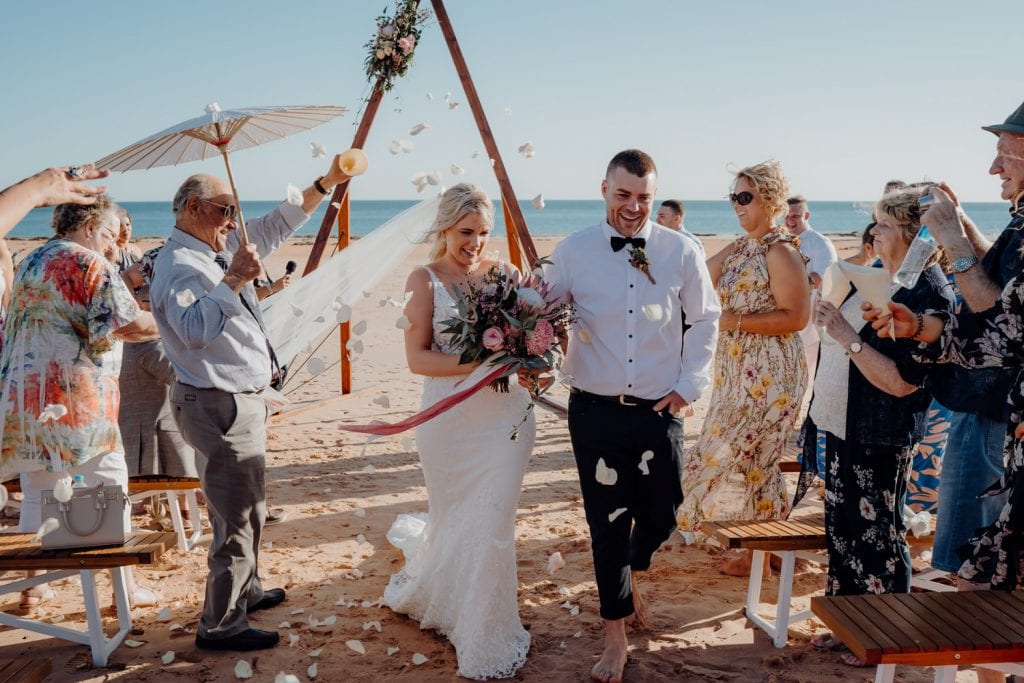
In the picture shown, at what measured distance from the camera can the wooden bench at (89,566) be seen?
3.98 metres

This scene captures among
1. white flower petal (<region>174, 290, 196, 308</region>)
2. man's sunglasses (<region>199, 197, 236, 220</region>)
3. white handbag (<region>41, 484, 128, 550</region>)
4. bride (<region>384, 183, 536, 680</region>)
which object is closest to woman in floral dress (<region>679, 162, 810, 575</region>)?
bride (<region>384, 183, 536, 680</region>)

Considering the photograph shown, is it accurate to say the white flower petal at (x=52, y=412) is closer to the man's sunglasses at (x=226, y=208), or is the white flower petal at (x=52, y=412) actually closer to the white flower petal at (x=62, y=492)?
the white flower petal at (x=62, y=492)

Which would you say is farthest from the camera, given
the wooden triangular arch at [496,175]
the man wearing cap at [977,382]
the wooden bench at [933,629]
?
the wooden triangular arch at [496,175]

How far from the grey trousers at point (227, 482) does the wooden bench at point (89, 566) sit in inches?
13.2

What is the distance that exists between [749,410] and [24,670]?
12.7 ft

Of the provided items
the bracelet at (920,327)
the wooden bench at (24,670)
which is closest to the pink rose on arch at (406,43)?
the bracelet at (920,327)

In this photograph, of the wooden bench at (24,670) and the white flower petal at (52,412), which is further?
the white flower petal at (52,412)

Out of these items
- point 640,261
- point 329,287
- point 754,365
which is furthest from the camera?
point 329,287

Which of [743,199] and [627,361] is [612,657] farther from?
[743,199]

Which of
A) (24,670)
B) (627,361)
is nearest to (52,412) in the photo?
(24,670)

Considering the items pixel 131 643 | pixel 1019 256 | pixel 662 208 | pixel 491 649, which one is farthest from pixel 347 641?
pixel 662 208

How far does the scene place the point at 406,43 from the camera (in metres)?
8.03

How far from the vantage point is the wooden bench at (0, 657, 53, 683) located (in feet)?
9.44

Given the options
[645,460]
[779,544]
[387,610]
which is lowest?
[387,610]
